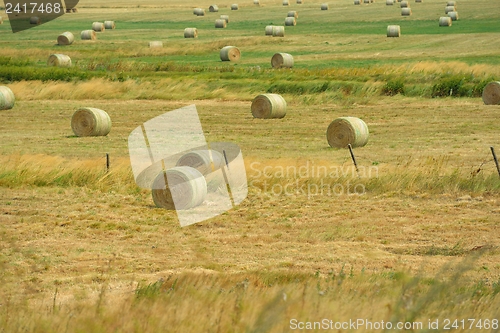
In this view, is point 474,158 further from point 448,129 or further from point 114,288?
point 114,288

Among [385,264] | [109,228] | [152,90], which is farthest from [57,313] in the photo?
[152,90]

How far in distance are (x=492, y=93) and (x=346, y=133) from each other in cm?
1084

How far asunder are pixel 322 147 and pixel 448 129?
17.6ft

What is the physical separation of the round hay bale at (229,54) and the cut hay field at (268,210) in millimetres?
3994

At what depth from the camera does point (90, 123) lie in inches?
1140

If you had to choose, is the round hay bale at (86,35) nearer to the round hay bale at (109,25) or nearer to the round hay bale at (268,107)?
the round hay bale at (109,25)

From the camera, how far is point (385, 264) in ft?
42.9

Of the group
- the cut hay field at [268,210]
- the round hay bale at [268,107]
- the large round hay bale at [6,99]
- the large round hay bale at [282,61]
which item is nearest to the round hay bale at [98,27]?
the cut hay field at [268,210]

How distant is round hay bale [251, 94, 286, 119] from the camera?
3222 cm

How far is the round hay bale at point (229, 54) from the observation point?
2094 inches

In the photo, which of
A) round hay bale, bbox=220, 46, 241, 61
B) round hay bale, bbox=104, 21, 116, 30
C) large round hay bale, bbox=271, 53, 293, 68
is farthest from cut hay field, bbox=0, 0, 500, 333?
round hay bale, bbox=104, 21, 116, 30

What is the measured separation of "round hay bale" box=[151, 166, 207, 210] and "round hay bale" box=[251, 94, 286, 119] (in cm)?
1459

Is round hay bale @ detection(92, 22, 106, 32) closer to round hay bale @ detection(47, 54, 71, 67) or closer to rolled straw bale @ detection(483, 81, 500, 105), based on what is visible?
round hay bale @ detection(47, 54, 71, 67)

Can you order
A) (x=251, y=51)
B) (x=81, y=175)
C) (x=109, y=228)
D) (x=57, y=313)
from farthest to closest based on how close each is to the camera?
(x=251, y=51), (x=81, y=175), (x=109, y=228), (x=57, y=313)
